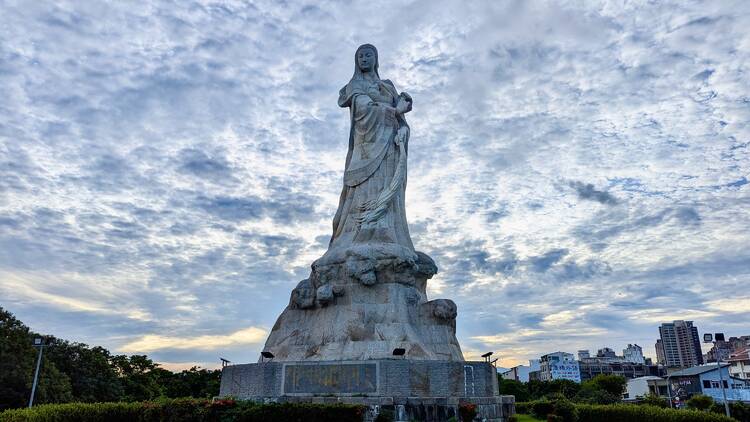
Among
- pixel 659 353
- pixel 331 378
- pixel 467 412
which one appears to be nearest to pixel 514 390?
pixel 331 378

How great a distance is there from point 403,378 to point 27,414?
7.82 m

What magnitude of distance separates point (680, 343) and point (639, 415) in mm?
119612

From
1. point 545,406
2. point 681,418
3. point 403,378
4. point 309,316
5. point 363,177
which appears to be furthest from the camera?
point 545,406

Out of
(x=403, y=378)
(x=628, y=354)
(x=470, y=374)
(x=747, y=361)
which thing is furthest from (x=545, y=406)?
(x=628, y=354)

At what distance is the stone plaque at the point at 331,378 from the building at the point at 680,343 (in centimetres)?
11780

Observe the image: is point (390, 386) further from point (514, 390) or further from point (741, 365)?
point (741, 365)

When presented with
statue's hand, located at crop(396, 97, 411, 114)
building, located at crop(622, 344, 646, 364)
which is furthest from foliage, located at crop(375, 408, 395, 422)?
building, located at crop(622, 344, 646, 364)

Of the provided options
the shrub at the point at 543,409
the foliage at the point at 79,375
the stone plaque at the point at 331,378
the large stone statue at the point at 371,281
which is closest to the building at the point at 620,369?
the foliage at the point at 79,375

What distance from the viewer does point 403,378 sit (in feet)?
42.2

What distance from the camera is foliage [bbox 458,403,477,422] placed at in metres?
12.1

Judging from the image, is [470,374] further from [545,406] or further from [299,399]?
[545,406]

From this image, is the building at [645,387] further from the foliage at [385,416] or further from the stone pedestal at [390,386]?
the foliage at [385,416]

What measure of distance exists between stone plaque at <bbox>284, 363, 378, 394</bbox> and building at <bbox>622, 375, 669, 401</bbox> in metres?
50.8

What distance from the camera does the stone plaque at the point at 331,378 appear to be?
42.7ft
